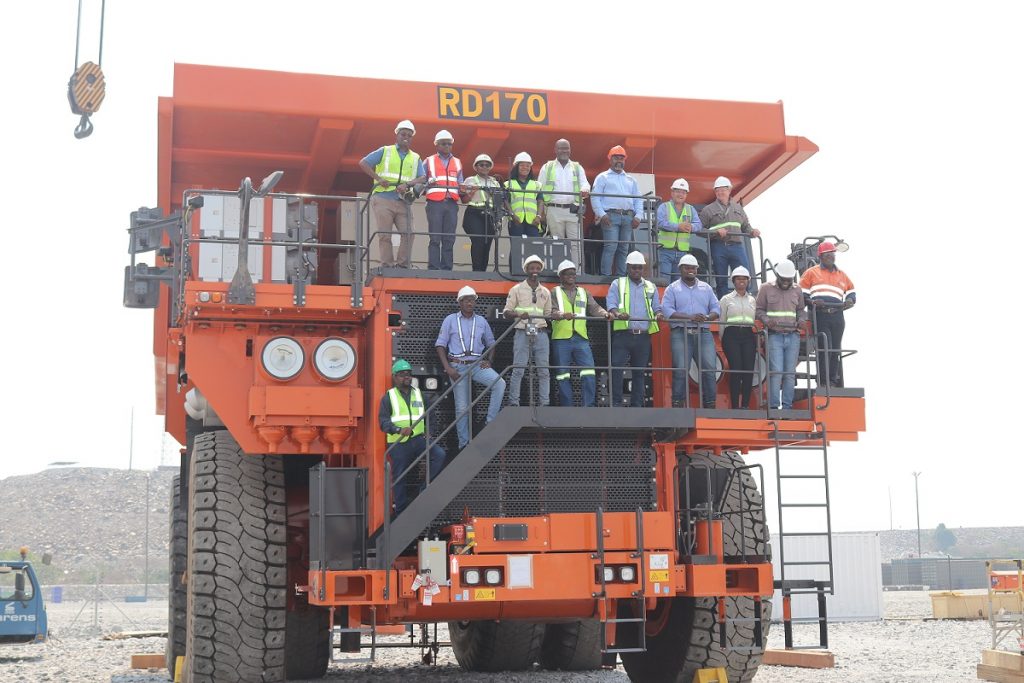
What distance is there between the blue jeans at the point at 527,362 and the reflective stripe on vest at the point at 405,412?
0.70 meters

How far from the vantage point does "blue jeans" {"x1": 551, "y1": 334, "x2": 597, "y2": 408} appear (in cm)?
955

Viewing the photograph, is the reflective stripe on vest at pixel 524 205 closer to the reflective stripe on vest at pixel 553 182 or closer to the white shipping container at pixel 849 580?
the reflective stripe on vest at pixel 553 182

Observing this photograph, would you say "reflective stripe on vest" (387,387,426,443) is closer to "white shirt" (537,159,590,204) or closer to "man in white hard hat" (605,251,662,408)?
"man in white hard hat" (605,251,662,408)

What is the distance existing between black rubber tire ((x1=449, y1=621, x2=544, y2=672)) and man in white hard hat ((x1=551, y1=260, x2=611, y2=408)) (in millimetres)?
4210

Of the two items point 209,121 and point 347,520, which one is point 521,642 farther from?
point 209,121

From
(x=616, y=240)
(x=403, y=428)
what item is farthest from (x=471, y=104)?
(x=403, y=428)

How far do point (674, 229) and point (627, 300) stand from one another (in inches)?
42.1

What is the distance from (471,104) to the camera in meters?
11.0

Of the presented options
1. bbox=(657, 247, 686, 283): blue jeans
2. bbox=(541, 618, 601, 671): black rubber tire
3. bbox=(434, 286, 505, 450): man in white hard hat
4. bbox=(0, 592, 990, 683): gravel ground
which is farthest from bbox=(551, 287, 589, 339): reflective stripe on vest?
bbox=(541, 618, 601, 671): black rubber tire

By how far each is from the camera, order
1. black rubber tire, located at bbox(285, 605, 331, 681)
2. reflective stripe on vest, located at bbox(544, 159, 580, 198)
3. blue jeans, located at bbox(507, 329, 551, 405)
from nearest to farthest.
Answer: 1. blue jeans, located at bbox(507, 329, 551, 405)
2. reflective stripe on vest, located at bbox(544, 159, 580, 198)
3. black rubber tire, located at bbox(285, 605, 331, 681)

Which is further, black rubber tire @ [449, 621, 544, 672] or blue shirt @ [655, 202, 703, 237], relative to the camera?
black rubber tire @ [449, 621, 544, 672]

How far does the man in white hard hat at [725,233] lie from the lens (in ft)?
35.3

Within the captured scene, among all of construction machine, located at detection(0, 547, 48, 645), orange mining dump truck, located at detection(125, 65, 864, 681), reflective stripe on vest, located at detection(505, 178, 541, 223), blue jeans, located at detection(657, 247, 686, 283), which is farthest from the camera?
construction machine, located at detection(0, 547, 48, 645)

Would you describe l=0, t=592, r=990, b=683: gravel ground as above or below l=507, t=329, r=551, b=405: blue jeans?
below
